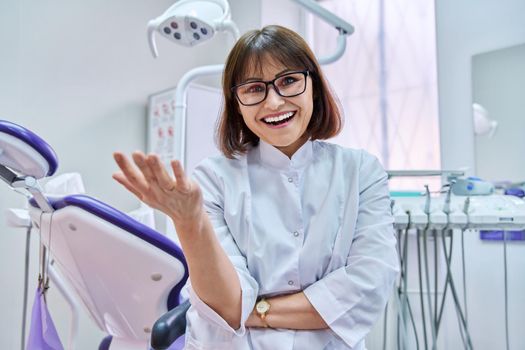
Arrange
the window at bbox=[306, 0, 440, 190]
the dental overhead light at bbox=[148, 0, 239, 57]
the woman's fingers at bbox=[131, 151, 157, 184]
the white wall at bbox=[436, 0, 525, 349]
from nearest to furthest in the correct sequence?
the woman's fingers at bbox=[131, 151, 157, 184] < the dental overhead light at bbox=[148, 0, 239, 57] < the white wall at bbox=[436, 0, 525, 349] < the window at bbox=[306, 0, 440, 190]

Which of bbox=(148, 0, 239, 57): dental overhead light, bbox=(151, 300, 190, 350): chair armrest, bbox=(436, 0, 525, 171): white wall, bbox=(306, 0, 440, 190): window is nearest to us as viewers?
bbox=(151, 300, 190, 350): chair armrest

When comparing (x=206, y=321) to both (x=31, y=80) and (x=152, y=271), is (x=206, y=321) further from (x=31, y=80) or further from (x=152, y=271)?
(x=31, y=80)

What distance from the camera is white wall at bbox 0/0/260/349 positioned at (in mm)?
1998

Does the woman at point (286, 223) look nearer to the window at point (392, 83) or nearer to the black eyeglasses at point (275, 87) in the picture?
the black eyeglasses at point (275, 87)

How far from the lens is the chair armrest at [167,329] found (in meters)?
0.74

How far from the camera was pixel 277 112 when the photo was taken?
2.75 feet

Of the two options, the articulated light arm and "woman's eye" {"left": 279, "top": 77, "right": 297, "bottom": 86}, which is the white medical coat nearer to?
"woman's eye" {"left": 279, "top": 77, "right": 297, "bottom": 86}

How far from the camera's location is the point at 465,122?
6.73 feet

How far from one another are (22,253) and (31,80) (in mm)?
905

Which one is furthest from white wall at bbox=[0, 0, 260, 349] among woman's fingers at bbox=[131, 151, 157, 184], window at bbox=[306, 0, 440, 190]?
woman's fingers at bbox=[131, 151, 157, 184]

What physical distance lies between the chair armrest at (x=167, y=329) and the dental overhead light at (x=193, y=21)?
98cm

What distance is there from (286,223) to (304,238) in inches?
2.1

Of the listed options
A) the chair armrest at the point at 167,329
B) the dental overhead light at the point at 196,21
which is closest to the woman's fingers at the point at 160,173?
the chair armrest at the point at 167,329

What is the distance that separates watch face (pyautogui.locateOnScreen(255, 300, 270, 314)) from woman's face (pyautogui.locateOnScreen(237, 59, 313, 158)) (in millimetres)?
336
